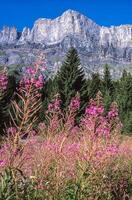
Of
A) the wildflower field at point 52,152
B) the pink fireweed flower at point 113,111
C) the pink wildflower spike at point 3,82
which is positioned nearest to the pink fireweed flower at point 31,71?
the wildflower field at point 52,152

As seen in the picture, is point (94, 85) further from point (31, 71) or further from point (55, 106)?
point (31, 71)

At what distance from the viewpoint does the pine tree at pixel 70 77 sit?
5012cm

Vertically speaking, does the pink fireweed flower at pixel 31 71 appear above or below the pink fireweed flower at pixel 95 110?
above

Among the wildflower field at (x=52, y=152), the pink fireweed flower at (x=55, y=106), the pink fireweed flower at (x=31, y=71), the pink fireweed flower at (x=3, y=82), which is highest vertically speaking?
the pink fireweed flower at (x=31, y=71)

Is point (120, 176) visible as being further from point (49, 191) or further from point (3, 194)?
point (3, 194)

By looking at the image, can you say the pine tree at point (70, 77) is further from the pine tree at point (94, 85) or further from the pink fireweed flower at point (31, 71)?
the pink fireweed flower at point (31, 71)

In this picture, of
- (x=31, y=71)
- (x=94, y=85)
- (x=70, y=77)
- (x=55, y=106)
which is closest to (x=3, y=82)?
(x=31, y=71)

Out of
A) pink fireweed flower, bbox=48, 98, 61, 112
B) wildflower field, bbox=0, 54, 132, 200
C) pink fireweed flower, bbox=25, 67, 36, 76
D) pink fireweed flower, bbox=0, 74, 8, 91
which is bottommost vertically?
wildflower field, bbox=0, 54, 132, 200

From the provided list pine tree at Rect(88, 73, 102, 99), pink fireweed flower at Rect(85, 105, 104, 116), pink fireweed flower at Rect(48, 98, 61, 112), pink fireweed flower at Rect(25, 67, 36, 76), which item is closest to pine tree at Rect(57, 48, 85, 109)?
pine tree at Rect(88, 73, 102, 99)

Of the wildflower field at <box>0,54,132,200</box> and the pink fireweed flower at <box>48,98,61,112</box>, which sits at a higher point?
the pink fireweed flower at <box>48,98,61,112</box>

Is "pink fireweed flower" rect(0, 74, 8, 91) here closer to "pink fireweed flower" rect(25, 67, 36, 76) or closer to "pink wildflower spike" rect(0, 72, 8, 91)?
"pink wildflower spike" rect(0, 72, 8, 91)

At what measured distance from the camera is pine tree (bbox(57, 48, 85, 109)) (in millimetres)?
50125

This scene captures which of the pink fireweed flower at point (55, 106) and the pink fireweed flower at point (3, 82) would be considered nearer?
the pink fireweed flower at point (3, 82)

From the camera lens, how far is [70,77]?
51125 mm
